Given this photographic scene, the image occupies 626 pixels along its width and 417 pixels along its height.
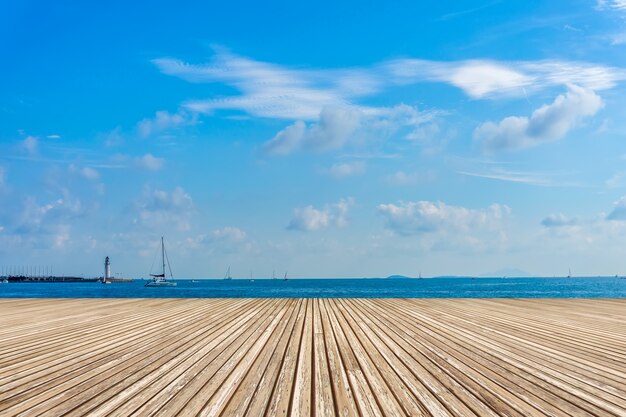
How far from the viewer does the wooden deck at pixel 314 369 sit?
452 centimetres

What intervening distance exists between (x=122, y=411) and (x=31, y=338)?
621cm

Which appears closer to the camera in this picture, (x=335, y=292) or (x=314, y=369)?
(x=314, y=369)

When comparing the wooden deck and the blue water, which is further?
the blue water

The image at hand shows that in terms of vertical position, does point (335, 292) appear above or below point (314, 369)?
below

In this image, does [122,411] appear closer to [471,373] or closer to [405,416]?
[405,416]

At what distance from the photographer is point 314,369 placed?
6082 mm

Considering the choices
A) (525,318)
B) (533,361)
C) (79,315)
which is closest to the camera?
(533,361)

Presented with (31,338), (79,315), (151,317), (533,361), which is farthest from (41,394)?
(79,315)

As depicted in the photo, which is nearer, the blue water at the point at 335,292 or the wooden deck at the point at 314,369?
the wooden deck at the point at 314,369

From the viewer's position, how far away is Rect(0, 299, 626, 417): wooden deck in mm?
4520

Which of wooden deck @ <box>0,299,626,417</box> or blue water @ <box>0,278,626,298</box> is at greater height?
wooden deck @ <box>0,299,626,417</box>

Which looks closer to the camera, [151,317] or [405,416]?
[405,416]

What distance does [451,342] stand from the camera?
838 centimetres

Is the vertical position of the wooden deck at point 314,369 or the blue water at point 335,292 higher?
the wooden deck at point 314,369
